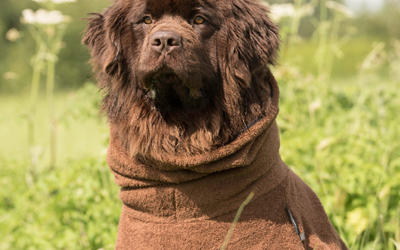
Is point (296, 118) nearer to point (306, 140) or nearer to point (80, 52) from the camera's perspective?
point (306, 140)

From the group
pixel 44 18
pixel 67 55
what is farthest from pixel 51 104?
pixel 67 55

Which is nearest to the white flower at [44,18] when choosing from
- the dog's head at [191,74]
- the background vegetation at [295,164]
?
the background vegetation at [295,164]

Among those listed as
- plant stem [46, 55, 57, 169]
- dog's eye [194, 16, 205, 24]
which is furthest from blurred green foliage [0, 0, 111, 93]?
dog's eye [194, 16, 205, 24]

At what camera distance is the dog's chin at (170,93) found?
2543 millimetres

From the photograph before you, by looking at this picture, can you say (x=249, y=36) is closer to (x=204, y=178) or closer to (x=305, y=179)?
(x=204, y=178)

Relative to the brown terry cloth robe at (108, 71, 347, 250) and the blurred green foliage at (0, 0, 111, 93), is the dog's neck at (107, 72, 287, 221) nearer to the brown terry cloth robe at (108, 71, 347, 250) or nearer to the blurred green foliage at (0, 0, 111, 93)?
the brown terry cloth robe at (108, 71, 347, 250)

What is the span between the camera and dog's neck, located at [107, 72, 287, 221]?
246 centimetres

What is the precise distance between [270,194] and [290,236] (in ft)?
0.85

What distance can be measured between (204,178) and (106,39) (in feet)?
3.40

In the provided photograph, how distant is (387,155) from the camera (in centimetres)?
377

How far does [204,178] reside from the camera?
252cm

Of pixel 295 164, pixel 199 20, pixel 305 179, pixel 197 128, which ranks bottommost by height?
pixel 305 179

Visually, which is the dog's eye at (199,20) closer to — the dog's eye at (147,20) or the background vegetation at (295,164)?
the dog's eye at (147,20)

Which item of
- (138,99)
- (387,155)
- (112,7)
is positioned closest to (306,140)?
(387,155)
